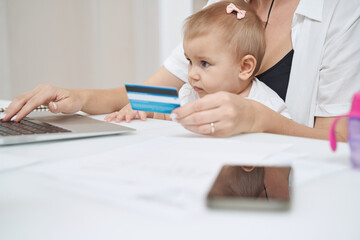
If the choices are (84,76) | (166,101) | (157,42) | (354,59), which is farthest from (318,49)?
(84,76)

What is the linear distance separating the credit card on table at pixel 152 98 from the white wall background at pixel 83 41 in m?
2.03

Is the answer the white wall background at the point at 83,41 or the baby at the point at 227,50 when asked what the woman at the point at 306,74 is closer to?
the baby at the point at 227,50

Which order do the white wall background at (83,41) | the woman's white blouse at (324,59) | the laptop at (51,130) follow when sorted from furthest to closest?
the white wall background at (83,41) → the woman's white blouse at (324,59) → the laptop at (51,130)

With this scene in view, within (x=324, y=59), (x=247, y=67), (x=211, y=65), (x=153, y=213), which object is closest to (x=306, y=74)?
(x=324, y=59)

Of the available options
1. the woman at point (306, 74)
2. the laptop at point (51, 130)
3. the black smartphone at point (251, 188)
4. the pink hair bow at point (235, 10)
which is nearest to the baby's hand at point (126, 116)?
the woman at point (306, 74)

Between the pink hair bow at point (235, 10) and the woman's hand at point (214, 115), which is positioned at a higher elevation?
the pink hair bow at point (235, 10)

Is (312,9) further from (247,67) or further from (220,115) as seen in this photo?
(220,115)

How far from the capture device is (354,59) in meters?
0.98

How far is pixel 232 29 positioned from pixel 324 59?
29 centimetres

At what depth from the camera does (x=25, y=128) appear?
76 centimetres

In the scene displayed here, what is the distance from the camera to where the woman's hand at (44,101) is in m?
0.88

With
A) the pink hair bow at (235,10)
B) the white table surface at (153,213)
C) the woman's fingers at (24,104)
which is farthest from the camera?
the pink hair bow at (235,10)

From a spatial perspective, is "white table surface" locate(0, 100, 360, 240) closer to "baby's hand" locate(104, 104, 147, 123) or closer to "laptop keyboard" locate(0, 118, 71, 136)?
"laptop keyboard" locate(0, 118, 71, 136)

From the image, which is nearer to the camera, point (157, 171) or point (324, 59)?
point (157, 171)
